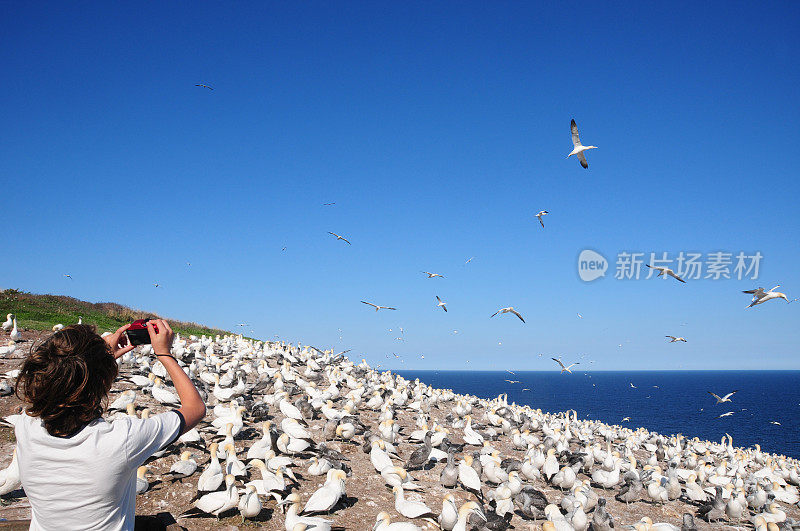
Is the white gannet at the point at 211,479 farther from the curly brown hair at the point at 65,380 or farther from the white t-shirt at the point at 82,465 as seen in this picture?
the curly brown hair at the point at 65,380

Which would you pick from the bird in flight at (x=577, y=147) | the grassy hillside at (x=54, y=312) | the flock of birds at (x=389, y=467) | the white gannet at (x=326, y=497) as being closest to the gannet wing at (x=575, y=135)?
the bird in flight at (x=577, y=147)

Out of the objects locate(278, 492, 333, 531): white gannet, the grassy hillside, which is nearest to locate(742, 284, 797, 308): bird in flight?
locate(278, 492, 333, 531): white gannet

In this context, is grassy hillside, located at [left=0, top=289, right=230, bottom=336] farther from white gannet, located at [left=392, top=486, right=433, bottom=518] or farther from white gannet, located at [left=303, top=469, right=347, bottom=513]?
white gannet, located at [left=392, top=486, right=433, bottom=518]

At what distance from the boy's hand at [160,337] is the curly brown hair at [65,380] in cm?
44

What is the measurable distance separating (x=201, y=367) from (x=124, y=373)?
2.17 meters

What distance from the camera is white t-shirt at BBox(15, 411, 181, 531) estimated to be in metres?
2.93

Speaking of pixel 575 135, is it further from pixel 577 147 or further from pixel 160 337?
pixel 160 337

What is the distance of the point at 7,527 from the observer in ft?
16.0

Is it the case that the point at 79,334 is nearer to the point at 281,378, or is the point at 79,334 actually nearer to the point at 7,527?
the point at 7,527

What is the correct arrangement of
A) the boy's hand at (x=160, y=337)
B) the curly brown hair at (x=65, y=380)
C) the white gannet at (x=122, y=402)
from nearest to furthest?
1. the curly brown hair at (x=65, y=380)
2. the boy's hand at (x=160, y=337)
3. the white gannet at (x=122, y=402)

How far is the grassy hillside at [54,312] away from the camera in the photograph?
73.0 ft

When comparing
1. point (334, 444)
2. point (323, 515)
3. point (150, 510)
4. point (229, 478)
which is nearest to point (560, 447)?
point (334, 444)

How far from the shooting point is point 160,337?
3.53 meters

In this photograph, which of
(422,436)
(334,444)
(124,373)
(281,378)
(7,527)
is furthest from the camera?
(281,378)
